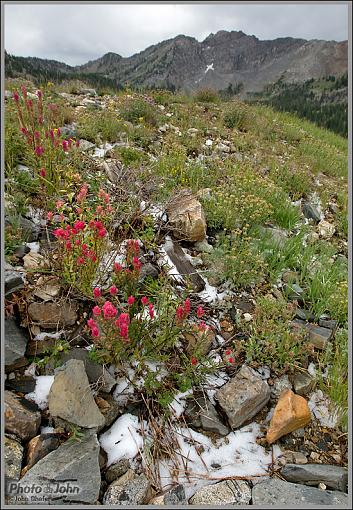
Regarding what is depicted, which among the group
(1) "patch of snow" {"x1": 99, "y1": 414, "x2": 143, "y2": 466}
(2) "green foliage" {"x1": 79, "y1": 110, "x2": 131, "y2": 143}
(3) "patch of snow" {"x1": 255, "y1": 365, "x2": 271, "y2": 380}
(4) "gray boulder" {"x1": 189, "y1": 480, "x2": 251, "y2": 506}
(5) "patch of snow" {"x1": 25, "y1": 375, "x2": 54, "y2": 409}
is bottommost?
(4) "gray boulder" {"x1": 189, "y1": 480, "x2": 251, "y2": 506}

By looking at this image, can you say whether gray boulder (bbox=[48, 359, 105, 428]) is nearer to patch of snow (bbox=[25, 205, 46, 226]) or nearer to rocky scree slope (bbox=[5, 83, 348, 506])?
rocky scree slope (bbox=[5, 83, 348, 506])

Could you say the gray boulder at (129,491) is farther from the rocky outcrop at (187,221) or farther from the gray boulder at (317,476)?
the rocky outcrop at (187,221)

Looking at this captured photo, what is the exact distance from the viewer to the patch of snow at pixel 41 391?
2.43 metres

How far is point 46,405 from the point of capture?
2432 mm

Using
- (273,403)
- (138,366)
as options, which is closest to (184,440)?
(138,366)

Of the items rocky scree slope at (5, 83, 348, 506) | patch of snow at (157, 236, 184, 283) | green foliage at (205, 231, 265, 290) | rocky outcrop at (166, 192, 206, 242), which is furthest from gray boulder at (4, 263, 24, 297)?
green foliage at (205, 231, 265, 290)

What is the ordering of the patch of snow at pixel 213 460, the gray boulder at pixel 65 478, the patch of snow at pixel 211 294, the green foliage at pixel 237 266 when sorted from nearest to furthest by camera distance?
the gray boulder at pixel 65 478
the patch of snow at pixel 213 460
the patch of snow at pixel 211 294
the green foliage at pixel 237 266

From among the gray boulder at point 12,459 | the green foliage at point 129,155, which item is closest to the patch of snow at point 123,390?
the gray boulder at point 12,459

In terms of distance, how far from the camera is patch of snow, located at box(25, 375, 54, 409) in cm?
243

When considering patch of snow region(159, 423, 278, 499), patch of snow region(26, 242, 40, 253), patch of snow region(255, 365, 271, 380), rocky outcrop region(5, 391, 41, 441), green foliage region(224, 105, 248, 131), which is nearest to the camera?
rocky outcrop region(5, 391, 41, 441)

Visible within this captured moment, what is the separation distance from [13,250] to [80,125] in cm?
366

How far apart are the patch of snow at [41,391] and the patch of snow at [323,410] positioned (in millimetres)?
2135

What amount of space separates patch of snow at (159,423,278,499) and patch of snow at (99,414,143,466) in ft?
0.74

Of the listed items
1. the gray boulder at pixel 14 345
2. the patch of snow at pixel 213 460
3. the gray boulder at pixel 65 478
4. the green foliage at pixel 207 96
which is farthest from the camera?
the green foliage at pixel 207 96
